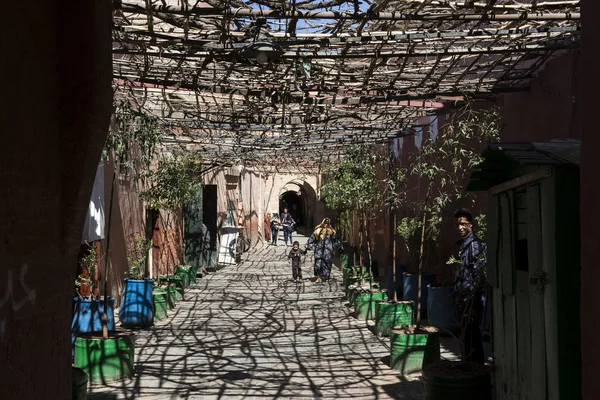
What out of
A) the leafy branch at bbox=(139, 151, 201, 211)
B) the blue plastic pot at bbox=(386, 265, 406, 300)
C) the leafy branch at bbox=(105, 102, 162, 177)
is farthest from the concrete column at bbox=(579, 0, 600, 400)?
the blue plastic pot at bbox=(386, 265, 406, 300)

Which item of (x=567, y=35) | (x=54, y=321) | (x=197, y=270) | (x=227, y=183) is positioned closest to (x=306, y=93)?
(x=567, y=35)

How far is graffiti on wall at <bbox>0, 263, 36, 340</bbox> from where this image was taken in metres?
3.25

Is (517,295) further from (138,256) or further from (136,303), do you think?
(138,256)

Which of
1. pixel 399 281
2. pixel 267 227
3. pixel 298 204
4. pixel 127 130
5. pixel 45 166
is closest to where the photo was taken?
pixel 45 166

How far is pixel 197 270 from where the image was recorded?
20516 millimetres

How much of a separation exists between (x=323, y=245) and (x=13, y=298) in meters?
14.4

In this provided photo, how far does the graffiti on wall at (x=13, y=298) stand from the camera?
A: 10.7 feet

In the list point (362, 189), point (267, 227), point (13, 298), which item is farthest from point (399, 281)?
point (267, 227)

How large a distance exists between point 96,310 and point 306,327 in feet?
12.2

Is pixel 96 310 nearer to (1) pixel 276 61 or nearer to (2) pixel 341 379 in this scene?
(2) pixel 341 379

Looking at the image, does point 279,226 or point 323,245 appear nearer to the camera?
point 323,245

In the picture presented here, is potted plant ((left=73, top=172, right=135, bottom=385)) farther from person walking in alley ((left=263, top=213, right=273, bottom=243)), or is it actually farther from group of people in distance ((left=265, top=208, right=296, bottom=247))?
person walking in alley ((left=263, top=213, right=273, bottom=243))

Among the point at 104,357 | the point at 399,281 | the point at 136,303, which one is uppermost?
the point at 399,281

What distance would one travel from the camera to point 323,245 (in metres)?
17.7
